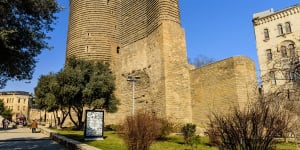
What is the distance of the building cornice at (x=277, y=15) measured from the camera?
3180 cm

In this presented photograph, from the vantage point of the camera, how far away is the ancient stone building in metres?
20.3

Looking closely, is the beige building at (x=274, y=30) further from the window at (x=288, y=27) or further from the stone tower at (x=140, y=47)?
the stone tower at (x=140, y=47)

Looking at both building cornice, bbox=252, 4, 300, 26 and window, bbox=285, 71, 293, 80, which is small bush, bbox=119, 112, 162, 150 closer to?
window, bbox=285, 71, 293, 80

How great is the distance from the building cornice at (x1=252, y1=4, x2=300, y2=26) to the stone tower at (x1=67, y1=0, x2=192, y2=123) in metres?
16.7

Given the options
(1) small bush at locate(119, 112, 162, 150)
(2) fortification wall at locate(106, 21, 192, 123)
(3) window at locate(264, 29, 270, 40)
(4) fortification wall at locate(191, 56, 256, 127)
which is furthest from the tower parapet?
(1) small bush at locate(119, 112, 162, 150)

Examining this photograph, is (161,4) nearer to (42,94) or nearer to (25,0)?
(42,94)

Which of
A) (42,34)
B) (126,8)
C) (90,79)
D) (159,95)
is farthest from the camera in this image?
(126,8)

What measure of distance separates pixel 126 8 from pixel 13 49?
76.0ft

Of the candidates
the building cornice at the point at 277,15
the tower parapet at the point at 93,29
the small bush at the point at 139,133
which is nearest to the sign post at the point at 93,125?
the small bush at the point at 139,133

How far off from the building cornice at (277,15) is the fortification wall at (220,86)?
53.9ft

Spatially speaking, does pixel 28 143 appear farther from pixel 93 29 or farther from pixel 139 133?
pixel 93 29

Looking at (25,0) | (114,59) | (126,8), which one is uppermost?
(126,8)

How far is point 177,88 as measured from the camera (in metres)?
21.7

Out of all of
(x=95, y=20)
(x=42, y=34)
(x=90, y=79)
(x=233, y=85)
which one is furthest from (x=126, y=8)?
(x=42, y=34)
